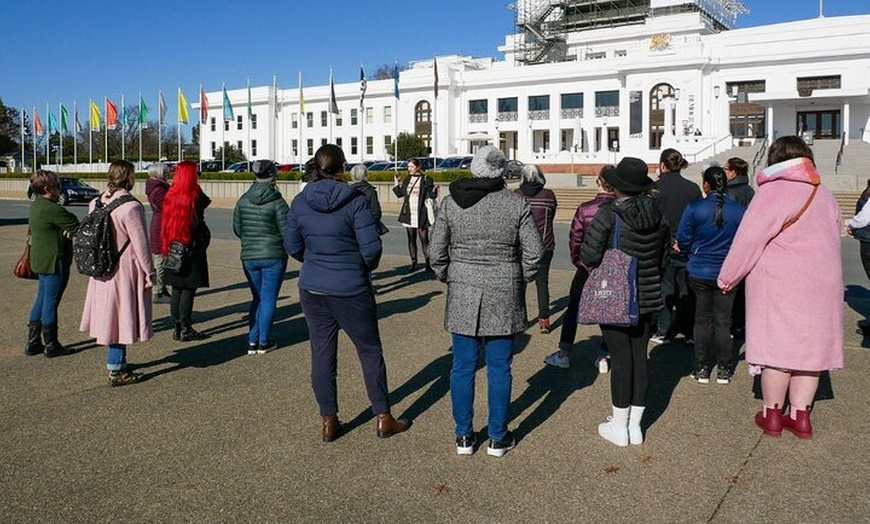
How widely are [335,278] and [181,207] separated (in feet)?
9.64

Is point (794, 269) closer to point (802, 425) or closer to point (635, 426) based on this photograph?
point (802, 425)

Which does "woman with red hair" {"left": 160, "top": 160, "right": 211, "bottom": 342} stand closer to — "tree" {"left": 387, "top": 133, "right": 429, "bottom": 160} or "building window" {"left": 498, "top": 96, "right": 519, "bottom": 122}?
"tree" {"left": 387, "top": 133, "right": 429, "bottom": 160}

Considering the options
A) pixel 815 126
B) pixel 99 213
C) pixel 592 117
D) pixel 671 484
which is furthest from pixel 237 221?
pixel 592 117

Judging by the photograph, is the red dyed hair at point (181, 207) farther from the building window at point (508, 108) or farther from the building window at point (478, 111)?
the building window at point (478, 111)

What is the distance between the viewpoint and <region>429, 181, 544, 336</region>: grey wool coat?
454cm

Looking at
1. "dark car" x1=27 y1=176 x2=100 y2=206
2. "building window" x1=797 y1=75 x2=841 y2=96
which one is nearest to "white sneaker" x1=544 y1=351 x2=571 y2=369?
"dark car" x1=27 y1=176 x2=100 y2=206

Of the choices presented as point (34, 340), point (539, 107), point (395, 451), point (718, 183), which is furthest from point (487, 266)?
point (539, 107)

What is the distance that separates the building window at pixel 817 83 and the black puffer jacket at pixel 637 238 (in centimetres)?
4956

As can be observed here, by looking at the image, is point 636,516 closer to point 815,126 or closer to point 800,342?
point 800,342

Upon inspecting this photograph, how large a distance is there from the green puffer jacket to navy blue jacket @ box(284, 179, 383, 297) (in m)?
2.31

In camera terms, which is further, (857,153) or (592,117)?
(592,117)

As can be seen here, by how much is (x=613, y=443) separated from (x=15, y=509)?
3.32 m

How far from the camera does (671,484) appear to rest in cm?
432

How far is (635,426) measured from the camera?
16.3ft
